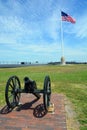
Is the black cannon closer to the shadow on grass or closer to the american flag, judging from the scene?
the shadow on grass

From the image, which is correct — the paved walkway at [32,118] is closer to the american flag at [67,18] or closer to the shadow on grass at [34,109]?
the shadow on grass at [34,109]

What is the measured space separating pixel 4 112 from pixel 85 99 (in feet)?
11.1

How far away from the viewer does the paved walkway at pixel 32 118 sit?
548cm

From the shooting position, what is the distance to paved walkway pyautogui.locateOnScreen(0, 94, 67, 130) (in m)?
5.48

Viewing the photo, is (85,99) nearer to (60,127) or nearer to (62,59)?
(60,127)

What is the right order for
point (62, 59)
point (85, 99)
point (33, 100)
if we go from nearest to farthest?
1. point (33, 100)
2. point (85, 99)
3. point (62, 59)

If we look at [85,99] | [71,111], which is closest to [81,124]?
[71,111]

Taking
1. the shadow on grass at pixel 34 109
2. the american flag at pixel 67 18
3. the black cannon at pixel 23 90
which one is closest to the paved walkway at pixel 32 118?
the shadow on grass at pixel 34 109

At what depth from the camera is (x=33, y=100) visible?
7.59 meters

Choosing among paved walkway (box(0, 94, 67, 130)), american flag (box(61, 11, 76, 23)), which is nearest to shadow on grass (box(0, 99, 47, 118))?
paved walkway (box(0, 94, 67, 130))

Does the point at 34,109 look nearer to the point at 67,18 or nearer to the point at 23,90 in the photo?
the point at 23,90

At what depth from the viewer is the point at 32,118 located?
19.6 ft

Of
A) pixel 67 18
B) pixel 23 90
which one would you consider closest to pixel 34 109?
pixel 23 90

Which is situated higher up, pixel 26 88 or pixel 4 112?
pixel 26 88
